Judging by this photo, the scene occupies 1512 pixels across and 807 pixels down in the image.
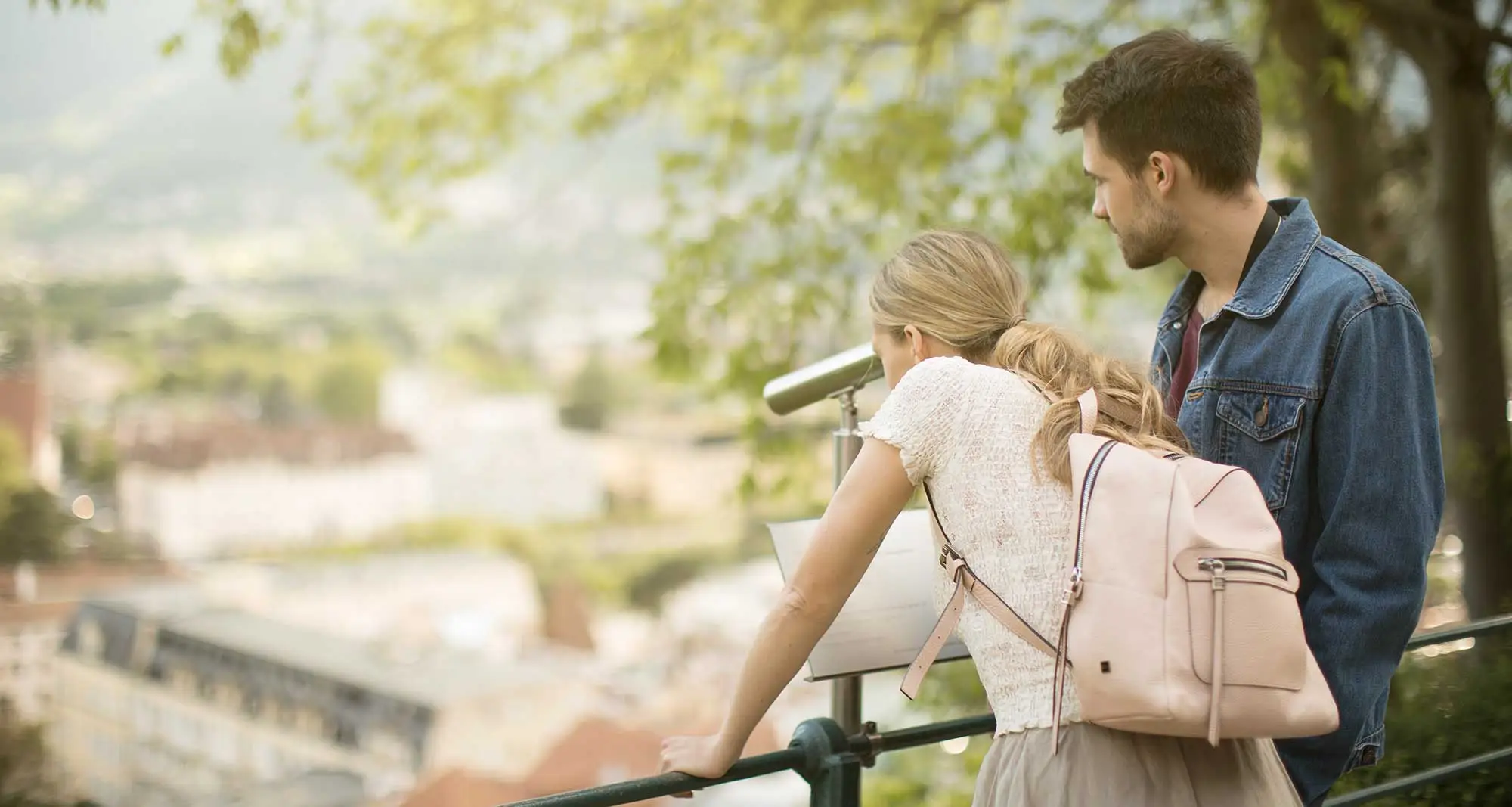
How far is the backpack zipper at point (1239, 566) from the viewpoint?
1120 millimetres

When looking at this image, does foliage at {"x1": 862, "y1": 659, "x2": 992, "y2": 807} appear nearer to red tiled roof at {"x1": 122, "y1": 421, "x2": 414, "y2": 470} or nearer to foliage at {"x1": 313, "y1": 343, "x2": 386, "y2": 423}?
red tiled roof at {"x1": 122, "y1": 421, "x2": 414, "y2": 470}

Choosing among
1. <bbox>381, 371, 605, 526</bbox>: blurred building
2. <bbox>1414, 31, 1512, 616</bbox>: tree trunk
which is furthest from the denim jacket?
<bbox>381, 371, 605, 526</bbox>: blurred building

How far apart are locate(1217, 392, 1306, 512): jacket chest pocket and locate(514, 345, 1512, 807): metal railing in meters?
0.41

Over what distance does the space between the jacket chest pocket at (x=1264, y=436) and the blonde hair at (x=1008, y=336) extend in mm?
129

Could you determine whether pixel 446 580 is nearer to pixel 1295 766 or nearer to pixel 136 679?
pixel 136 679

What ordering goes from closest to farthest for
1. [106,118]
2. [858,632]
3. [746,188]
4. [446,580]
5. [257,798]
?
1. [858,632]
2. [746,188]
3. [257,798]
4. [106,118]
5. [446,580]

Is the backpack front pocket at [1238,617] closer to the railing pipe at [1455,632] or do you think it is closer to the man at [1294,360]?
the man at [1294,360]

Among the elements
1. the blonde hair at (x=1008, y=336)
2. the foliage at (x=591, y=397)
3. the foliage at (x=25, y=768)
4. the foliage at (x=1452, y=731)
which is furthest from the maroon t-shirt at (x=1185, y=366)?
the foliage at (x=591, y=397)

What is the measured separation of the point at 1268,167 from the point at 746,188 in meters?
2.78

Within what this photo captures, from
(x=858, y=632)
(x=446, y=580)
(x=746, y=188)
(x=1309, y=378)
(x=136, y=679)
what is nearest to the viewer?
(x=1309, y=378)

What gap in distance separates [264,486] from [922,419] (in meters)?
31.4

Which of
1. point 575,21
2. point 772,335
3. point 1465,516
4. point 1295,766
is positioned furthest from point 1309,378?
point 575,21

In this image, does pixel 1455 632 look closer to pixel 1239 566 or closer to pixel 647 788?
pixel 1239 566

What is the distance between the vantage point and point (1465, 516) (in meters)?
4.26
